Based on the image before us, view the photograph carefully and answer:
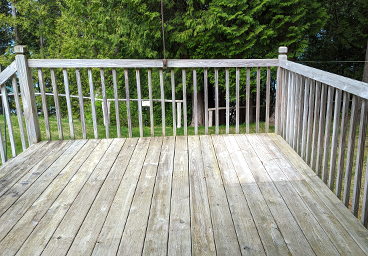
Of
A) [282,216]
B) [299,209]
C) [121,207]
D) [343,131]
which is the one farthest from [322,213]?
[121,207]

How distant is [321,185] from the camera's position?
2369 millimetres

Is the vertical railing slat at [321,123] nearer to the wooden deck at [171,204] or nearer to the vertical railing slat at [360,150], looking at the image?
the wooden deck at [171,204]

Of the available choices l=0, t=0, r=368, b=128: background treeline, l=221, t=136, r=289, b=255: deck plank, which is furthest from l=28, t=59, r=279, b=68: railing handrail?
l=0, t=0, r=368, b=128: background treeline

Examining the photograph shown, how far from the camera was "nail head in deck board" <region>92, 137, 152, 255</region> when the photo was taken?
1.71 metres

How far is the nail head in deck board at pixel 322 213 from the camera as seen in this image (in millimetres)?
1671

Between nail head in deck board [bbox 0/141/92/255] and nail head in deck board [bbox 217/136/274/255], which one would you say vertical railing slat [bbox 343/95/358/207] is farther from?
nail head in deck board [bbox 0/141/92/255]

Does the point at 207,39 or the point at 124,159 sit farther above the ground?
the point at 207,39

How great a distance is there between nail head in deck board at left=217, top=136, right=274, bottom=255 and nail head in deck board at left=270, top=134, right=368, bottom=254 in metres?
0.39

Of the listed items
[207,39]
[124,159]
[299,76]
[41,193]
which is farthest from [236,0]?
[41,193]

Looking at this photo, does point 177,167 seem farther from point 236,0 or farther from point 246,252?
point 236,0

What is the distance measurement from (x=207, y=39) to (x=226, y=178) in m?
6.75

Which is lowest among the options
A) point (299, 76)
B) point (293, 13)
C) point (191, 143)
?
point (191, 143)

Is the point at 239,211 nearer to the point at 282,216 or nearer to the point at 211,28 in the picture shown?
the point at 282,216

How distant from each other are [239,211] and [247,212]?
0.05 meters
